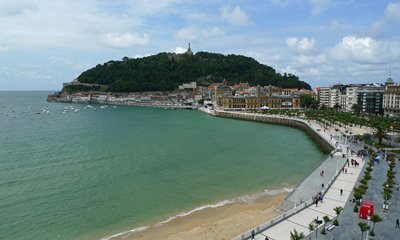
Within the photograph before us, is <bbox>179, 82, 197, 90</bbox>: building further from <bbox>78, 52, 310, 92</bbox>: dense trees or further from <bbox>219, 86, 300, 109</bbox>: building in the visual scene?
<bbox>219, 86, 300, 109</bbox>: building

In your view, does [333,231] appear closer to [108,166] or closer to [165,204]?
[165,204]

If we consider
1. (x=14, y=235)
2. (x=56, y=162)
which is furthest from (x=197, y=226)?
(x=56, y=162)

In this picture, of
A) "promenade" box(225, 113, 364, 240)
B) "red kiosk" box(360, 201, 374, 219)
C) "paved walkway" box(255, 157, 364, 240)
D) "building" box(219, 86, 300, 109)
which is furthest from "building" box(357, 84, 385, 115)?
"red kiosk" box(360, 201, 374, 219)

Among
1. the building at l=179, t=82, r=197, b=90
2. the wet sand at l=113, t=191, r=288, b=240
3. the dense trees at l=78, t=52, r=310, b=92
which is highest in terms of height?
the dense trees at l=78, t=52, r=310, b=92

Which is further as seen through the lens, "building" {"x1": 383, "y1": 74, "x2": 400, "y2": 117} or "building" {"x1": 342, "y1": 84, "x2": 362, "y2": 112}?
"building" {"x1": 342, "y1": 84, "x2": 362, "y2": 112}

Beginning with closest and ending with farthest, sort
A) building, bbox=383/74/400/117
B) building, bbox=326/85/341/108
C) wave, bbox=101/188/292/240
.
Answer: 1. wave, bbox=101/188/292/240
2. building, bbox=383/74/400/117
3. building, bbox=326/85/341/108

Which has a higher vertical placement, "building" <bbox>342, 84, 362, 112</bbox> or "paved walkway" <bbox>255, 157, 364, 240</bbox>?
"building" <bbox>342, 84, 362, 112</bbox>

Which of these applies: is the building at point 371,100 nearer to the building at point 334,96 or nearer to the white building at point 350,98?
the white building at point 350,98

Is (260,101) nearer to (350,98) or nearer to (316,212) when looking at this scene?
(350,98)
